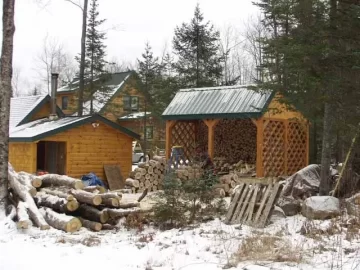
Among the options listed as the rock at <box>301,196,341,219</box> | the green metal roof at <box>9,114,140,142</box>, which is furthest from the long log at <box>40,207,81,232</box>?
the green metal roof at <box>9,114,140,142</box>

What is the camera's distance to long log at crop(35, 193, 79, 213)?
28.5ft

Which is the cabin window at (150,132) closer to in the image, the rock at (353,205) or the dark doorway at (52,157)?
the dark doorway at (52,157)

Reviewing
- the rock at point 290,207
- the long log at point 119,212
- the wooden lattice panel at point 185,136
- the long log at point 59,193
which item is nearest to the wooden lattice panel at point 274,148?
the wooden lattice panel at point 185,136

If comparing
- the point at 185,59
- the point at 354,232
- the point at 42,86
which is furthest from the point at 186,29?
the point at 42,86

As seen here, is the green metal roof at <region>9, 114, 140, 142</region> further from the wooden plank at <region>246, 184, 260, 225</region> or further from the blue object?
the wooden plank at <region>246, 184, 260, 225</region>

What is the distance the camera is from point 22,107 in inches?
813

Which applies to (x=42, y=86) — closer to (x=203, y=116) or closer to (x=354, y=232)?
(x=203, y=116)

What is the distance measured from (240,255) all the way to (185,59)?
2122 cm

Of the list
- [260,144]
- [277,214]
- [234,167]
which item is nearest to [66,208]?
[277,214]

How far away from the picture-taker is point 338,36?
852cm

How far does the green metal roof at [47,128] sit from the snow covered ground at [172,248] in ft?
27.2

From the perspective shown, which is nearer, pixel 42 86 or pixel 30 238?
pixel 30 238

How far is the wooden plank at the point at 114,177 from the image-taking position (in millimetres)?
17125

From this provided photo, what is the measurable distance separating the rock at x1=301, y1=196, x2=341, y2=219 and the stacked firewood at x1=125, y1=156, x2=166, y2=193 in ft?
22.5
